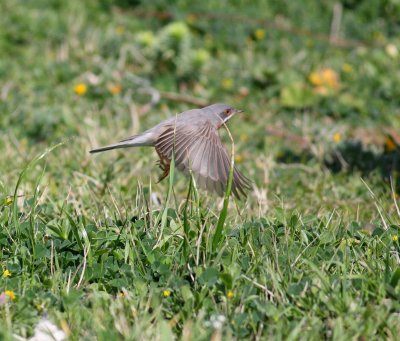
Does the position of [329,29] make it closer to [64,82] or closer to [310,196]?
[64,82]

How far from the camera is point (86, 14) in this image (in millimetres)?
9086

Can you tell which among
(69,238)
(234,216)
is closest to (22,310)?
(69,238)

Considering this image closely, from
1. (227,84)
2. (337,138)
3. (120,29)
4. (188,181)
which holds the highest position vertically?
(188,181)

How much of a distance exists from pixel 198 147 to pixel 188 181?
3.37ft

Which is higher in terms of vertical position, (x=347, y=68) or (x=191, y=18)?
(x=191, y=18)

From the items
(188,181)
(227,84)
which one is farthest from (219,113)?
(227,84)

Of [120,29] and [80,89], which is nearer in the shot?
[80,89]

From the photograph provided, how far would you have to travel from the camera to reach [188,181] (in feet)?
17.8

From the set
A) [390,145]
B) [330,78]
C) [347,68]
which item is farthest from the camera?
[347,68]

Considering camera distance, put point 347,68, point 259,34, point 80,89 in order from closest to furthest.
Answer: point 80,89 → point 347,68 → point 259,34

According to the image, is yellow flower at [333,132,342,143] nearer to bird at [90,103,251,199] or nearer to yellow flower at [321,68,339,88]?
yellow flower at [321,68,339,88]

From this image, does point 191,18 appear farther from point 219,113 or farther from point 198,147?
point 198,147

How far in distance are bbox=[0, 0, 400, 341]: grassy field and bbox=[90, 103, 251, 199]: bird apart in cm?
15

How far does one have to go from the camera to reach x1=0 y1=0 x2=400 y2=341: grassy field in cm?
313
